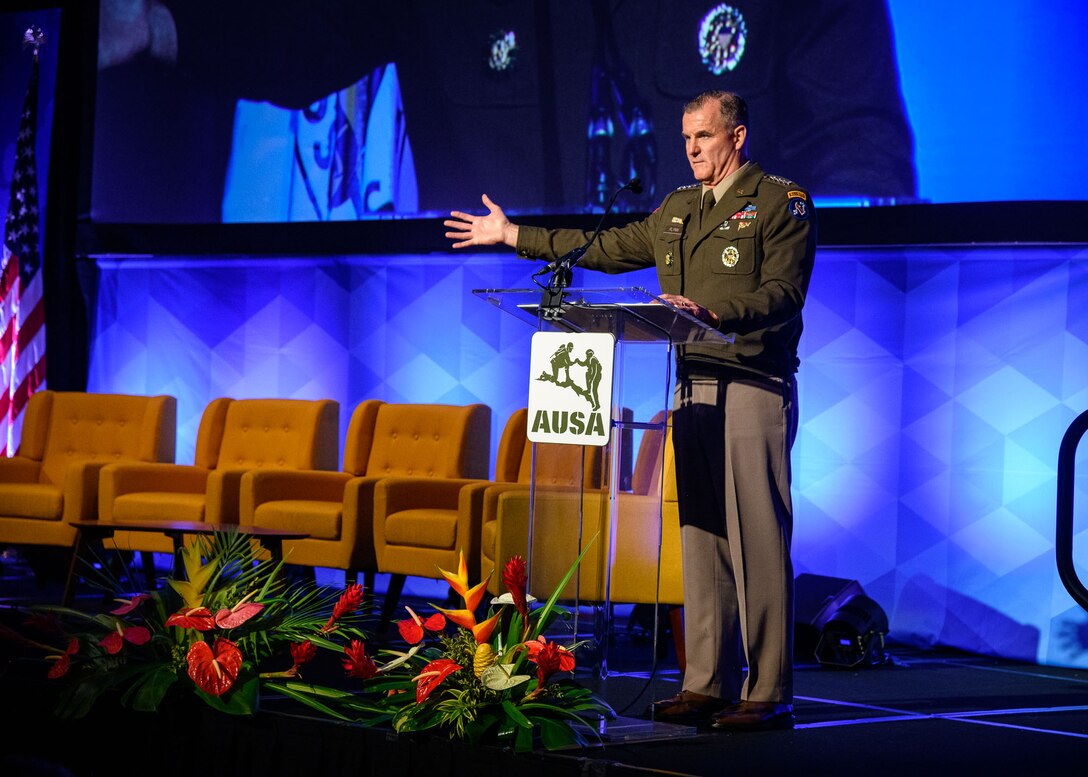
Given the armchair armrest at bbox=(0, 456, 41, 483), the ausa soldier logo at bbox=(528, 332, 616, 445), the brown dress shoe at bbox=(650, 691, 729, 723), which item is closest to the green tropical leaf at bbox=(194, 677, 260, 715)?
the ausa soldier logo at bbox=(528, 332, 616, 445)

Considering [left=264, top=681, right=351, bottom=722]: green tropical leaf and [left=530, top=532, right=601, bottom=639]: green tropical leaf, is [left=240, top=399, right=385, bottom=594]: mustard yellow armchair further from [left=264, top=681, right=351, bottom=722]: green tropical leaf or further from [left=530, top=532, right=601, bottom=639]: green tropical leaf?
[left=530, top=532, right=601, bottom=639]: green tropical leaf

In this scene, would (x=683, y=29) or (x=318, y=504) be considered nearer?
(x=318, y=504)

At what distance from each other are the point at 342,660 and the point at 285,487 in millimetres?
3392

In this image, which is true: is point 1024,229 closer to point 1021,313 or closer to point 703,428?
point 1021,313

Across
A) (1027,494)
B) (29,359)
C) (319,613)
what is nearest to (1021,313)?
(1027,494)

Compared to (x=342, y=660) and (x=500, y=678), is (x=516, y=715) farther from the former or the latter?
(x=342, y=660)

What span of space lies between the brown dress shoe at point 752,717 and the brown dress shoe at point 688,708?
41mm

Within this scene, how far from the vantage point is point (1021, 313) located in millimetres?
5582

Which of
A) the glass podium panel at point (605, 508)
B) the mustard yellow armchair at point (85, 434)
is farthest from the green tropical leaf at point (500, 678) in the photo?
the mustard yellow armchair at point (85, 434)

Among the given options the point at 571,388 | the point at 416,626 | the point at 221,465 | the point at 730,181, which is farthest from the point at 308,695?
the point at 221,465

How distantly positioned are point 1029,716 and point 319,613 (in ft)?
7.41

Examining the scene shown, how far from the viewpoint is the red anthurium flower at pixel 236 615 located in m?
2.83

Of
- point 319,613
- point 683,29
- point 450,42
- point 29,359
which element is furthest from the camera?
point 29,359

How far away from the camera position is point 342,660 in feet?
9.50
